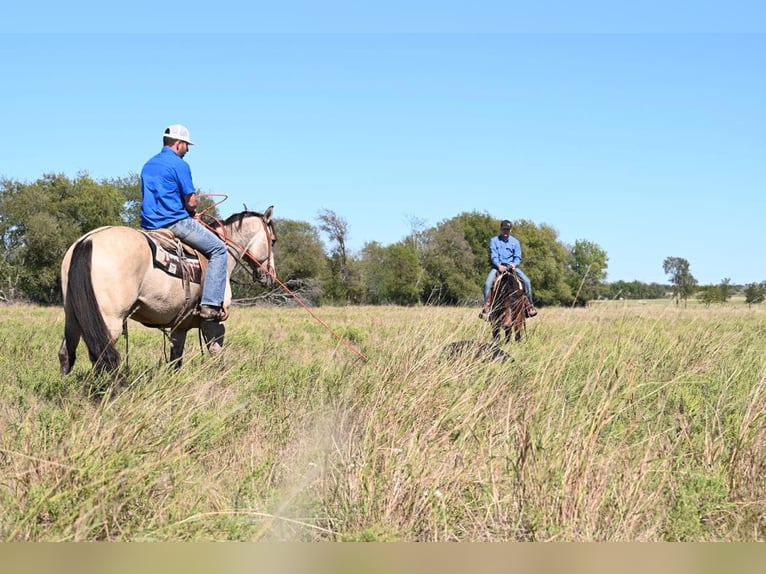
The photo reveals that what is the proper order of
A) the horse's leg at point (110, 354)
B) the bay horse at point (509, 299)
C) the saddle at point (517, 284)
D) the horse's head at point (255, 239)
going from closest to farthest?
1. the horse's leg at point (110, 354)
2. the horse's head at point (255, 239)
3. the bay horse at point (509, 299)
4. the saddle at point (517, 284)

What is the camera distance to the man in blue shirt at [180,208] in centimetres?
749

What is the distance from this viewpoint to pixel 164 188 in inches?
295

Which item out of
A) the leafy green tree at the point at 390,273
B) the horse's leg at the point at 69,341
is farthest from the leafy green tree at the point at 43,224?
the horse's leg at the point at 69,341

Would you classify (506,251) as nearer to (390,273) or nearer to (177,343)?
(177,343)

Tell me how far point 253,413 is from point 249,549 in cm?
307

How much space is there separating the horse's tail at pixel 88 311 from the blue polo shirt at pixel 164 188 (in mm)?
1123

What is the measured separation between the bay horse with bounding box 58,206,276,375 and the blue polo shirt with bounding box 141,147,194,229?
54 cm

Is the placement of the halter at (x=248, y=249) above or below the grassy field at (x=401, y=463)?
above

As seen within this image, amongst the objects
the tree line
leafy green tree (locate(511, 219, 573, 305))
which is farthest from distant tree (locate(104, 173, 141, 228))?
leafy green tree (locate(511, 219, 573, 305))

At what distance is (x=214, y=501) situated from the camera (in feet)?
11.7

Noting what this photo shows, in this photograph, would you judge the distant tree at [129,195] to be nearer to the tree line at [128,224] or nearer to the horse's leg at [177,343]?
the tree line at [128,224]

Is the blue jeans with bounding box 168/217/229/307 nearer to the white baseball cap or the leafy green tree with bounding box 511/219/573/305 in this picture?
the white baseball cap

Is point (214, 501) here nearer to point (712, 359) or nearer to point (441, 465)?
point (441, 465)

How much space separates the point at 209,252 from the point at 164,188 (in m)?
0.89
